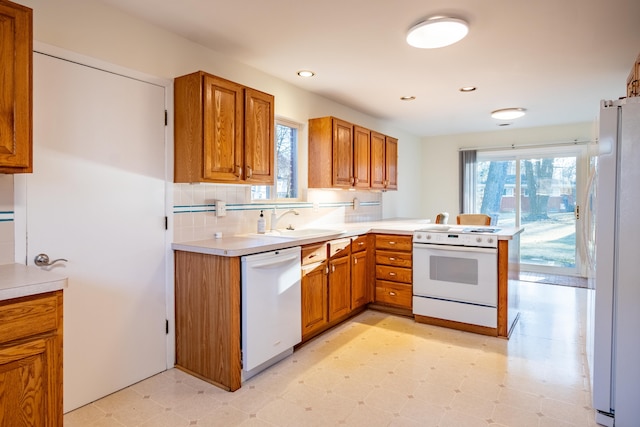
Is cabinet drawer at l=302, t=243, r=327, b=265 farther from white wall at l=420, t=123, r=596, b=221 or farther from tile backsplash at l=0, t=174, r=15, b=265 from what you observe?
white wall at l=420, t=123, r=596, b=221

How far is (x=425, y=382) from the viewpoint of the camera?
249cm

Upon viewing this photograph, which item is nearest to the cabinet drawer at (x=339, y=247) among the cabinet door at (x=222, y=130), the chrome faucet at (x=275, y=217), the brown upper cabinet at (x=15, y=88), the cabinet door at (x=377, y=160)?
the chrome faucet at (x=275, y=217)

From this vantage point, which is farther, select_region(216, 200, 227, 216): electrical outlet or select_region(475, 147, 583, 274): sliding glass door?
select_region(475, 147, 583, 274): sliding glass door

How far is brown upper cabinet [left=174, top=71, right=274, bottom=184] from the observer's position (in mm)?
2508

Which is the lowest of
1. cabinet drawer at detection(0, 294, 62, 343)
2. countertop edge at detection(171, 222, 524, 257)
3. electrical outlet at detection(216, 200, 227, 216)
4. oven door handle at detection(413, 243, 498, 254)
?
cabinet drawer at detection(0, 294, 62, 343)

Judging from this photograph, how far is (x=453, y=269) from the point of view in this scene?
3455 mm

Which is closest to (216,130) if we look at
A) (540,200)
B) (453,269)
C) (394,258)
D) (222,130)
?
(222,130)

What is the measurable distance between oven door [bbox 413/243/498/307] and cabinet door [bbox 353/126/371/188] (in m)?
1.09

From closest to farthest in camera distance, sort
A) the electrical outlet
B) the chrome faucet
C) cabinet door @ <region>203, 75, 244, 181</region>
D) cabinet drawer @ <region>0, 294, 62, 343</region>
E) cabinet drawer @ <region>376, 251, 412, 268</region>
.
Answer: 1. cabinet drawer @ <region>0, 294, 62, 343</region>
2. cabinet door @ <region>203, 75, 244, 181</region>
3. the electrical outlet
4. the chrome faucet
5. cabinet drawer @ <region>376, 251, 412, 268</region>

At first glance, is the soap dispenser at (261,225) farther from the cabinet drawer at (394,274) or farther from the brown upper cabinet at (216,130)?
the cabinet drawer at (394,274)

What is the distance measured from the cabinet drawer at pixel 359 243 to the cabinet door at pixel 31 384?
8.46 ft

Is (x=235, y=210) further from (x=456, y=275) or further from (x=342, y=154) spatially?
(x=456, y=275)

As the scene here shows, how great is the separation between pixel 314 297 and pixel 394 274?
1.11 metres

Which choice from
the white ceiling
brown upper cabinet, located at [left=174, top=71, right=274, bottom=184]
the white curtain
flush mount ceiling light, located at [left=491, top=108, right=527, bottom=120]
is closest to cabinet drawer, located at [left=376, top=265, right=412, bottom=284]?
brown upper cabinet, located at [left=174, top=71, right=274, bottom=184]
